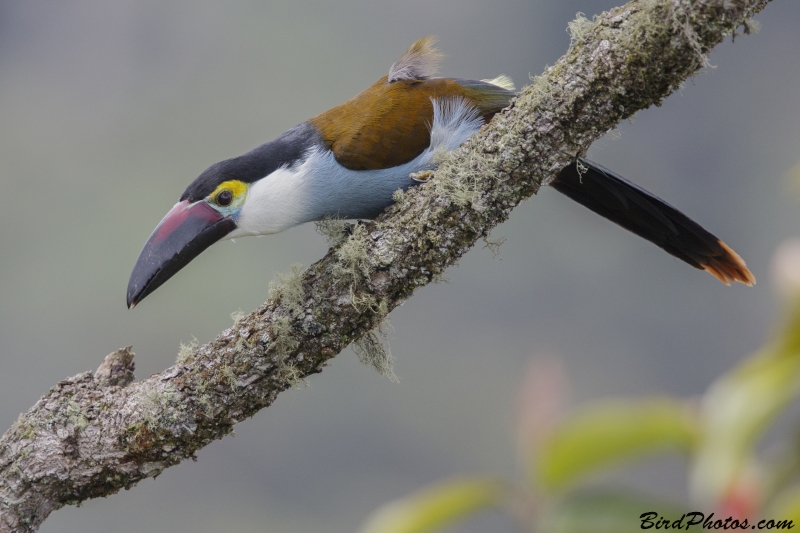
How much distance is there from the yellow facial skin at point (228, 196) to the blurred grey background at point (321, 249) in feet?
21.6

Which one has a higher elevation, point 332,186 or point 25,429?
point 332,186

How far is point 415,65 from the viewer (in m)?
2.66

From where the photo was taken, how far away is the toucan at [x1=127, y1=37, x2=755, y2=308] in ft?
7.84

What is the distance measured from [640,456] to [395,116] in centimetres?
132

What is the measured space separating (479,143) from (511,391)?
28.7 feet

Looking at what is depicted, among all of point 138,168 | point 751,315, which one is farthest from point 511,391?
point 138,168

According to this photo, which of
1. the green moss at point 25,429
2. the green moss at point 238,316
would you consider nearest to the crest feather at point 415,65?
the green moss at point 238,316

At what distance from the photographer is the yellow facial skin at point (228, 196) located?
2494 millimetres

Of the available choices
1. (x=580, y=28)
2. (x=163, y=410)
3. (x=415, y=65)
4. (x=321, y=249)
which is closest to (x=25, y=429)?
(x=163, y=410)

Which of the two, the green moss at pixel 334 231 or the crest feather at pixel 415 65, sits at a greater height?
the crest feather at pixel 415 65

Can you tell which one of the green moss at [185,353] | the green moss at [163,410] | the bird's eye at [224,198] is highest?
the bird's eye at [224,198]

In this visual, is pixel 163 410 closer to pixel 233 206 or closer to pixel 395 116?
pixel 233 206

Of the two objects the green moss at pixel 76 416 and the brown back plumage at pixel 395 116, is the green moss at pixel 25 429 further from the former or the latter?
the brown back plumage at pixel 395 116

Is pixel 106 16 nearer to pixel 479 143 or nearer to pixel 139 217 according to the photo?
pixel 139 217
